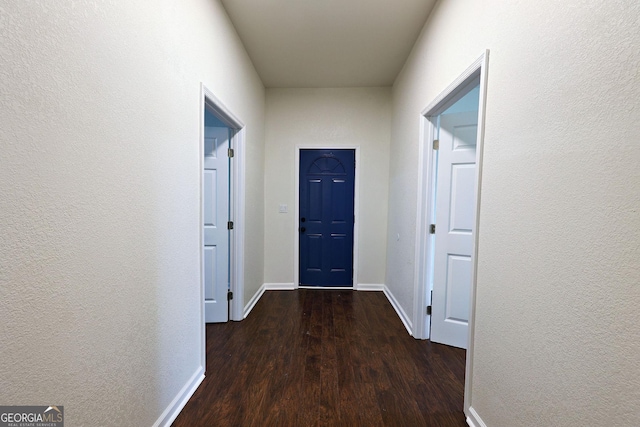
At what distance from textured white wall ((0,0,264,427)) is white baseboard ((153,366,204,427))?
0.05 meters

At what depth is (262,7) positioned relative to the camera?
2.12m

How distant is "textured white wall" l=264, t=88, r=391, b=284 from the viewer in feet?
12.1

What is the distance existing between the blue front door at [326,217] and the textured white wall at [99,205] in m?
2.12

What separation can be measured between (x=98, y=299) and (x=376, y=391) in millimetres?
1662

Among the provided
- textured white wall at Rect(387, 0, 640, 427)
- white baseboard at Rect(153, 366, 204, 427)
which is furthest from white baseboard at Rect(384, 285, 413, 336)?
white baseboard at Rect(153, 366, 204, 427)

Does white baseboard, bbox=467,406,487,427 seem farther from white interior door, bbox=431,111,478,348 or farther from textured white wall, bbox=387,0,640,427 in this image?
white interior door, bbox=431,111,478,348

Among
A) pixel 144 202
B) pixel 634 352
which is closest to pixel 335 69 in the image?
pixel 144 202

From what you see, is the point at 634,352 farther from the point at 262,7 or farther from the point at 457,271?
the point at 262,7

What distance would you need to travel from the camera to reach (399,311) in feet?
9.91

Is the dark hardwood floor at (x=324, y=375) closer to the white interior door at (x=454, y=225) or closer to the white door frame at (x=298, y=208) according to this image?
the white interior door at (x=454, y=225)

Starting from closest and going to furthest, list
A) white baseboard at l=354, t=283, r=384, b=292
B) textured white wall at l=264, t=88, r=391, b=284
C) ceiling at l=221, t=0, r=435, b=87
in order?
ceiling at l=221, t=0, r=435, b=87, textured white wall at l=264, t=88, r=391, b=284, white baseboard at l=354, t=283, r=384, b=292

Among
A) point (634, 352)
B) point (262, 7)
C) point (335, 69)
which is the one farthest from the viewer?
point (335, 69)

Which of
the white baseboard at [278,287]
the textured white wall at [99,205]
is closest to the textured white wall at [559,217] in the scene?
the textured white wall at [99,205]

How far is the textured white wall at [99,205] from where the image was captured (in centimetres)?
77
